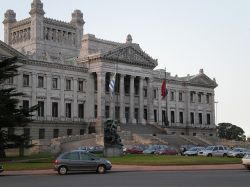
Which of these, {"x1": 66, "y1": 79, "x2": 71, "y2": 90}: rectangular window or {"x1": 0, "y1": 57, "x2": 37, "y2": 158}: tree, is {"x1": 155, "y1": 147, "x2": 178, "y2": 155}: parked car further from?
{"x1": 66, "y1": 79, "x2": 71, "y2": 90}: rectangular window

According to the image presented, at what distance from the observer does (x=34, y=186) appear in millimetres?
27641

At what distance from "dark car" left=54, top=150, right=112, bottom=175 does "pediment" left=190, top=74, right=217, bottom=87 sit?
288 ft

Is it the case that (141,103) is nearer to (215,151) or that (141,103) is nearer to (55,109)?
(55,109)

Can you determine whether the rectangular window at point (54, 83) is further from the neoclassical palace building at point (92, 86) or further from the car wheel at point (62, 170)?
the car wheel at point (62, 170)

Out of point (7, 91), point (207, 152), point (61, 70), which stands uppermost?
point (61, 70)

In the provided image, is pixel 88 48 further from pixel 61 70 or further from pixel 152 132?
pixel 152 132

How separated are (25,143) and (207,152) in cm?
2325

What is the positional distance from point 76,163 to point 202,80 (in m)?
91.8

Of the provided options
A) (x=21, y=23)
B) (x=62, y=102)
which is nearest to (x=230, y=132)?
(x=21, y=23)

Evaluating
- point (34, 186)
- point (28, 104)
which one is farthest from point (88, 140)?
point (34, 186)

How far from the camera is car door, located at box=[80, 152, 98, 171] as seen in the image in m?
38.3

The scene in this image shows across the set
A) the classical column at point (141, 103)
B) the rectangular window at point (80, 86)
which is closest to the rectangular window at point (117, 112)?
the classical column at point (141, 103)

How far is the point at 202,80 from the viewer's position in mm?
127000

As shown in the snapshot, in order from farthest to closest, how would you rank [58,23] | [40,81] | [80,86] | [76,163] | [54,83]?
1. [58,23]
2. [80,86]
3. [54,83]
4. [40,81]
5. [76,163]
